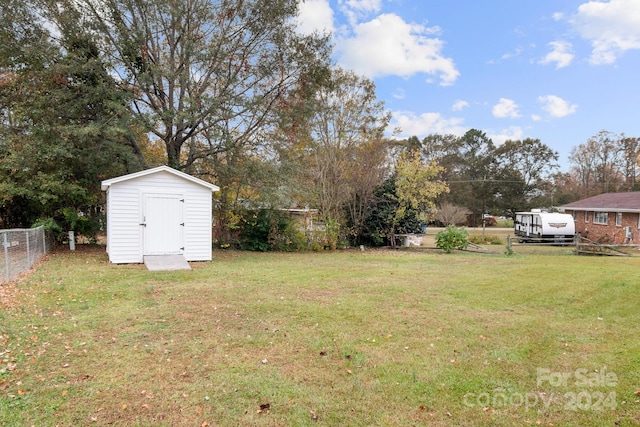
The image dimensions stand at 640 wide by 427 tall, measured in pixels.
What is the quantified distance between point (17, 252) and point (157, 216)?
11.6 ft

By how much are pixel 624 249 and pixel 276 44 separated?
1916 centimetres

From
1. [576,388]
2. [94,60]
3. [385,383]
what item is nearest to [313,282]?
[385,383]

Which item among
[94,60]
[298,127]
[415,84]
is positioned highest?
[415,84]

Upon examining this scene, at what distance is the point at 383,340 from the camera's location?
4445mm

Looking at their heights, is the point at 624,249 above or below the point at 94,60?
below

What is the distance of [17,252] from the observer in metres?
8.20

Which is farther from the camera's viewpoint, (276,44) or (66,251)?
(276,44)

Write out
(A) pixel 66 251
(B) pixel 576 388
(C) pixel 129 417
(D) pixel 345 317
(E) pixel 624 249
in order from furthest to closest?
(E) pixel 624 249, (A) pixel 66 251, (D) pixel 345 317, (B) pixel 576 388, (C) pixel 129 417

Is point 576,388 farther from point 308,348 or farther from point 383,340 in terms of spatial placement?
point 308,348

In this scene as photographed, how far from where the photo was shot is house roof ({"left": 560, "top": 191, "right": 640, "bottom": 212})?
816 inches

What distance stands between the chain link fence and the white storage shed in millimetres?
1785

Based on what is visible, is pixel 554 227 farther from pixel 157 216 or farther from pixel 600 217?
pixel 157 216

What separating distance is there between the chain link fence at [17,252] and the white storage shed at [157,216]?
70.3 inches

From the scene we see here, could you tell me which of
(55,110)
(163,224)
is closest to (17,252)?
(163,224)
